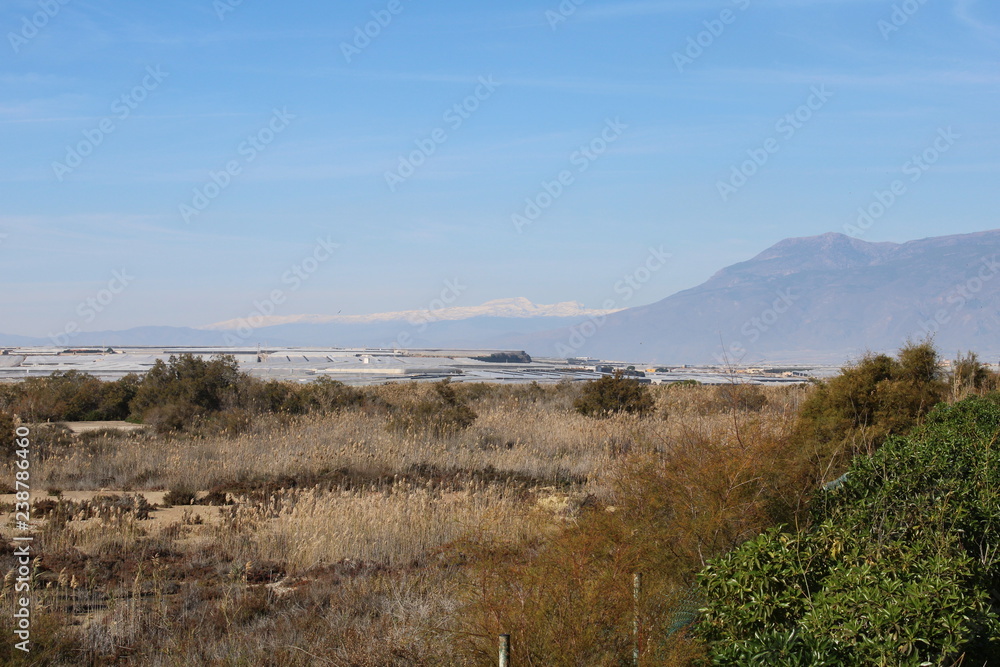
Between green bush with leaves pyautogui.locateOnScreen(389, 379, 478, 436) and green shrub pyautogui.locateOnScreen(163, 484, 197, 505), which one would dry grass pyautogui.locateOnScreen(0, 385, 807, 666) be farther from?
green bush with leaves pyautogui.locateOnScreen(389, 379, 478, 436)

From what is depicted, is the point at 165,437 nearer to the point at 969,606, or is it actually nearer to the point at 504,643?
the point at 504,643

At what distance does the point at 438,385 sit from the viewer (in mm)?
23594

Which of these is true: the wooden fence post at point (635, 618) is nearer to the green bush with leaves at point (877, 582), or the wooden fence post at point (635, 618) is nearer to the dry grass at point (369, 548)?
the dry grass at point (369, 548)

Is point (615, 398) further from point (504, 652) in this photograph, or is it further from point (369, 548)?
point (504, 652)

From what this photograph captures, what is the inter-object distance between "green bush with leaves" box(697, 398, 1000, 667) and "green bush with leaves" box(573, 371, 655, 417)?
16213mm

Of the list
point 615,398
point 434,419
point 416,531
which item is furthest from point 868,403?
point 615,398

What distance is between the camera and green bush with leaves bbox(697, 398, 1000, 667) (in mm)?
3564

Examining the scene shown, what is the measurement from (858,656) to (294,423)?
630 inches

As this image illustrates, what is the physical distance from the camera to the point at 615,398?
75.0 ft

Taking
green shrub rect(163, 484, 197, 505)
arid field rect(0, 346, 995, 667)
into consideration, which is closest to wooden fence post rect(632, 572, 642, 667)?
arid field rect(0, 346, 995, 667)

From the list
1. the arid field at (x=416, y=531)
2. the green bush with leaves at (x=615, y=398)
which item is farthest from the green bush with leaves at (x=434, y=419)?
the green bush with leaves at (x=615, y=398)

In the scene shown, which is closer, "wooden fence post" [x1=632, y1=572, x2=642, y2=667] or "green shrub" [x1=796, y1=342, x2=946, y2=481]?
"wooden fence post" [x1=632, y1=572, x2=642, y2=667]

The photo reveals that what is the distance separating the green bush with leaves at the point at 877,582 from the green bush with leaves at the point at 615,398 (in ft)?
53.2

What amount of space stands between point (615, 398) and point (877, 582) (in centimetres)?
Result: 1906
